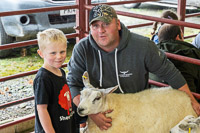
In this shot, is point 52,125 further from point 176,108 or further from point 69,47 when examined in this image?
point 69,47

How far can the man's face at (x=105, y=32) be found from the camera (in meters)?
2.72

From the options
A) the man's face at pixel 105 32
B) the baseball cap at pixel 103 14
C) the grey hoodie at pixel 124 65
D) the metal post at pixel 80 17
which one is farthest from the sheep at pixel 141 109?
the metal post at pixel 80 17

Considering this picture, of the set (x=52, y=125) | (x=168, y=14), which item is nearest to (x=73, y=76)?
(x=52, y=125)

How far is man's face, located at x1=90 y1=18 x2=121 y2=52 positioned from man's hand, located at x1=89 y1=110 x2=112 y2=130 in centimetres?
61

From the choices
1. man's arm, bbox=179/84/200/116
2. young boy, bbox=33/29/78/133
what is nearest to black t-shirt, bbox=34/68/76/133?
young boy, bbox=33/29/78/133

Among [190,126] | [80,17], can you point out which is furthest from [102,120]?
[80,17]

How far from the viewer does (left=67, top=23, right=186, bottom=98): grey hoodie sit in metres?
2.85

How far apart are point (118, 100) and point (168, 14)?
1.78 m

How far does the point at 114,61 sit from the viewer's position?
2.90 m

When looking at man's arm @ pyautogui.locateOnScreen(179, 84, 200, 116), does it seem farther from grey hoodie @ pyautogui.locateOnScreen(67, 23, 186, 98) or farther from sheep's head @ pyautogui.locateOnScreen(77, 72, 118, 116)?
sheep's head @ pyautogui.locateOnScreen(77, 72, 118, 116)

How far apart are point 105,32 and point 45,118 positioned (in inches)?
35.2

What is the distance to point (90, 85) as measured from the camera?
2.79 meters

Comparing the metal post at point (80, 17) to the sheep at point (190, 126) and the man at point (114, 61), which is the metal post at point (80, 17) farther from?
the sheep at point (190, 126)

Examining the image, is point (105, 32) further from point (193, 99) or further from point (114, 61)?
point (193, 99)
